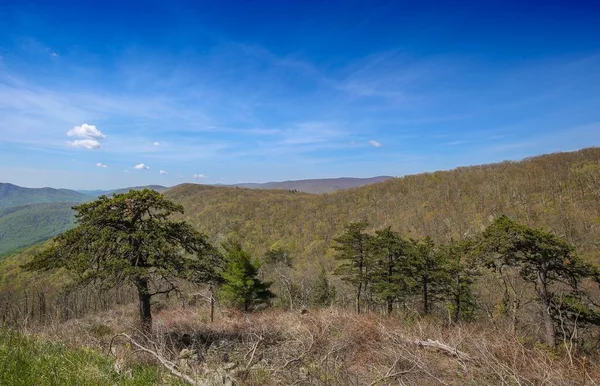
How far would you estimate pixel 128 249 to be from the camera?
10883 millimetres

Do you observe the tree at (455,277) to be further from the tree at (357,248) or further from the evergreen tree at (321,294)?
the evergreen tree at (321,294)

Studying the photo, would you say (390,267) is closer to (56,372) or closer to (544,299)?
(544,299)

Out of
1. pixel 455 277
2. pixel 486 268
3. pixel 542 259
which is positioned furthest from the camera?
pixel 455 277

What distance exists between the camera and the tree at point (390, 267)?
75.3 feet

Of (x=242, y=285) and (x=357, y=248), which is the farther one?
(x=242, y=285)

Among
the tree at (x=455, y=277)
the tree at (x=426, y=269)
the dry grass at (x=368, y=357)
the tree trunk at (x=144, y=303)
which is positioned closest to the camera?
the dry grass at (x=368, y=357)

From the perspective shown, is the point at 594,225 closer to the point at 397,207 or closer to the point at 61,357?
the point at 397,207

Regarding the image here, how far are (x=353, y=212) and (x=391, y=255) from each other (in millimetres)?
108268

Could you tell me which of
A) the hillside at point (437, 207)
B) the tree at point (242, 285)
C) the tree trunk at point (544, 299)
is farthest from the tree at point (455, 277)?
the hillside at point (437, 207)

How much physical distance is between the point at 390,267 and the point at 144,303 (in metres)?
17.6

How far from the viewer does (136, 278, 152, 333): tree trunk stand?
10961mm

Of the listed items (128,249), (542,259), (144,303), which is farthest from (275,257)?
(128,249)

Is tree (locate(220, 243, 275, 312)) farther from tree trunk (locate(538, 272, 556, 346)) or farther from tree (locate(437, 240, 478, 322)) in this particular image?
tree trunk (locate(538, 272, 556, 346))

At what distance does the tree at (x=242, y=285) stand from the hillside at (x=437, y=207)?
216 ft
